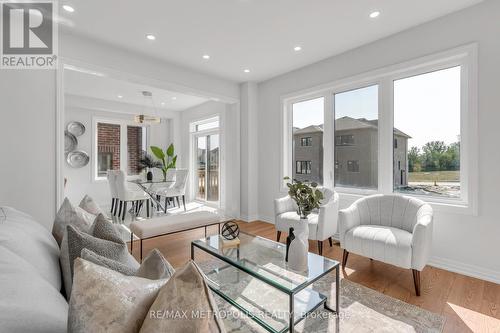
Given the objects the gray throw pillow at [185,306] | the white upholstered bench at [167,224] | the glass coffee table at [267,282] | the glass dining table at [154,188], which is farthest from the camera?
the glass dining table at [154,188]

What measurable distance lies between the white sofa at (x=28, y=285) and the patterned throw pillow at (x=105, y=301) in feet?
0.26

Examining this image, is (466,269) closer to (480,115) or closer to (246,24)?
(480,115)

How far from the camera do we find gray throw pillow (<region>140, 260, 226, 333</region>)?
21.6 inches

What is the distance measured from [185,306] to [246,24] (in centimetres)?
297

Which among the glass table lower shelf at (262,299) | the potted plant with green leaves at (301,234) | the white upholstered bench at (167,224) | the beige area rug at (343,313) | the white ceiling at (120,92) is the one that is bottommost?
the beige area rug at (343,313)

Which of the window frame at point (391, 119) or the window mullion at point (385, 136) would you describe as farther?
the window mullion at point (385, 136)

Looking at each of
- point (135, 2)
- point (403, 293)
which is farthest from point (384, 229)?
point (135, 2)

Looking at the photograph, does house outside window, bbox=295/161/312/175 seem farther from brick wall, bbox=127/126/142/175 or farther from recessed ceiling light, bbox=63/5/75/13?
brick wall, bbox=127/126/142/175

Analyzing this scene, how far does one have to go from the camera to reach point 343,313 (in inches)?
73.3

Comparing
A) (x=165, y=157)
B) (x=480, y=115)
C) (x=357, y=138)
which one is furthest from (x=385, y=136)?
(x=165, y=157)

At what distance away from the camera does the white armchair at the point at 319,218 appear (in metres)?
2.88

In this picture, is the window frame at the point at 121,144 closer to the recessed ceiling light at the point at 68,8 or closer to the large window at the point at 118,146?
the large window at the point at 118,146

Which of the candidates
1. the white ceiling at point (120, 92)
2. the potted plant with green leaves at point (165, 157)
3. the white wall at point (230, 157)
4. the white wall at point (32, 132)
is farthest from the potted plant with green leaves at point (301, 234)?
→ the potted plant with green leaves at point (165, 157)

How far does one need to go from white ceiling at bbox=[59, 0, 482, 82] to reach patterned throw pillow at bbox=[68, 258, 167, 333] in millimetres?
2606
